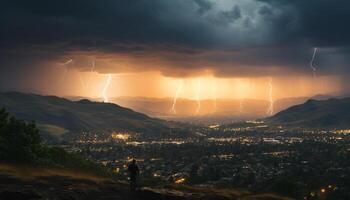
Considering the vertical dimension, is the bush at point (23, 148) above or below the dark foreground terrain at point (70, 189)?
above

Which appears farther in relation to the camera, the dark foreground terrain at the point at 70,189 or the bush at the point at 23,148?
the bush at the point at 23,148

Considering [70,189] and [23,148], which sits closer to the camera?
[70,189]

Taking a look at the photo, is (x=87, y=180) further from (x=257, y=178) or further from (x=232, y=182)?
(x=257, y=178)

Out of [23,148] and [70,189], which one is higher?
[23,148]

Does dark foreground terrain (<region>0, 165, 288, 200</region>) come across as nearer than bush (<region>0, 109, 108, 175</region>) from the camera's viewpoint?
Yes

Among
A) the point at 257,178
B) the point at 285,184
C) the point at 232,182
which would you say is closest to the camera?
the point at 285,184

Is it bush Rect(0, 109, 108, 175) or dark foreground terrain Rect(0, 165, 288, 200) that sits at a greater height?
bush Rect(0, 109, 108, 175)

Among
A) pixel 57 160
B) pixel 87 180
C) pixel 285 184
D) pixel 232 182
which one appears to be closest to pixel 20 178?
pixel 87 180

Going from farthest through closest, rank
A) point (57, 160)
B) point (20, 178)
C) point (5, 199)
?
1. point (57, 160)
2. point (20, 178)
3. point (5, 199)
